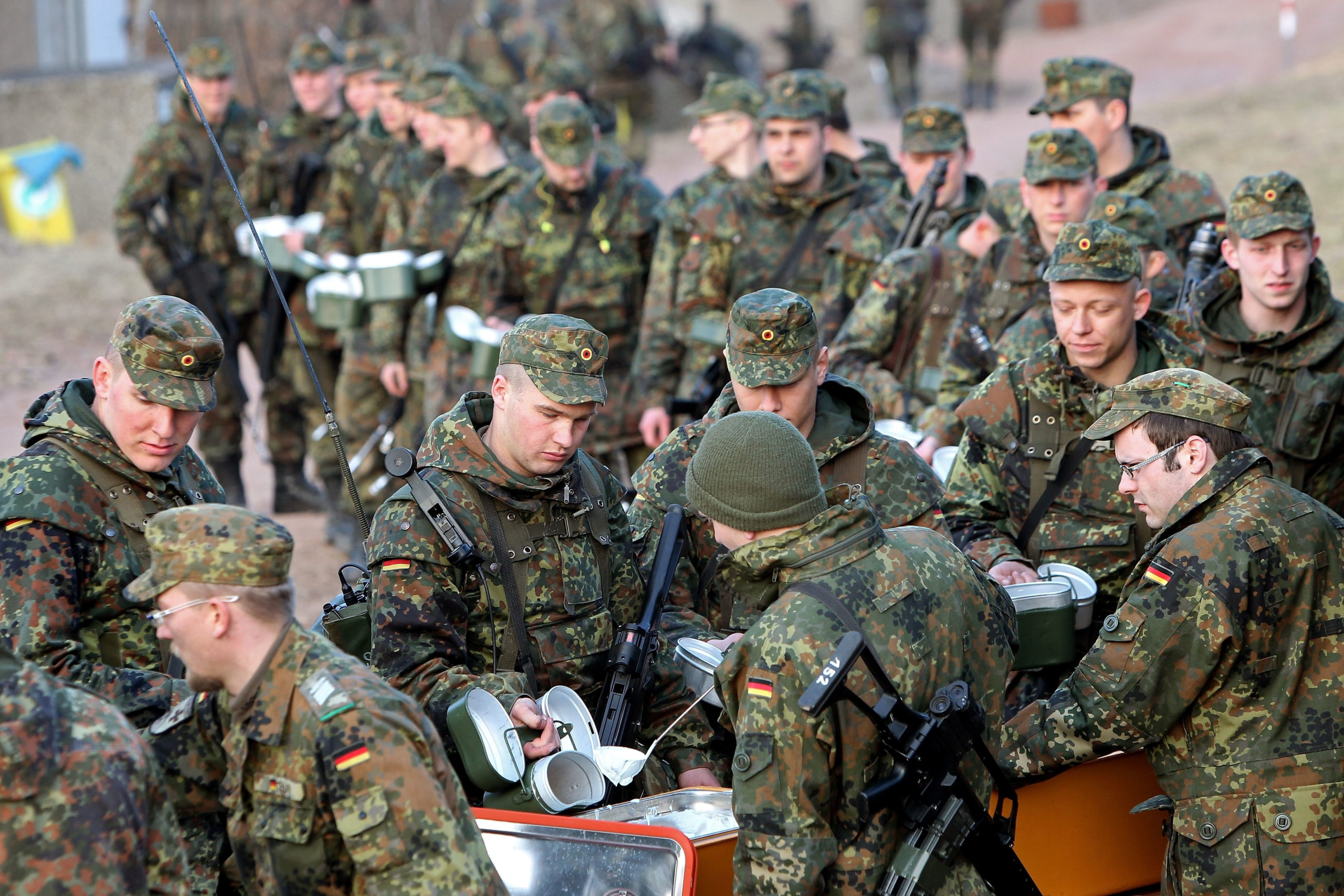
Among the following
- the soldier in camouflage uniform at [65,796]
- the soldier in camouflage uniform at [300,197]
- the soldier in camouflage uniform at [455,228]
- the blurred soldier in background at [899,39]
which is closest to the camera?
the soldier in camouflage uniform at [65,796]

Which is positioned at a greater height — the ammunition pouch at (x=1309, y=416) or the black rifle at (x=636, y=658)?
the ammunition pouch at (x=1309, y=416)

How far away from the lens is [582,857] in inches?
152

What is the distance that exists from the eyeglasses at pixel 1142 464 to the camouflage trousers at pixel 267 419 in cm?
720

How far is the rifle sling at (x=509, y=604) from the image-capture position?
15.0 ft

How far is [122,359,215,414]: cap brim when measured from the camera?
14.2 ft

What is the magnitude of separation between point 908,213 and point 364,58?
557cm

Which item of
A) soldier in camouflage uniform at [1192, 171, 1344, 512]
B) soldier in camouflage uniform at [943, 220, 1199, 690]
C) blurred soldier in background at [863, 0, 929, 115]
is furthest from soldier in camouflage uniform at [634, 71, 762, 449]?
blurred soldier in background at [863, 0, 929, 115]

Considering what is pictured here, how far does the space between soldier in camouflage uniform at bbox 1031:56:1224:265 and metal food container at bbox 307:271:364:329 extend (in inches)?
171

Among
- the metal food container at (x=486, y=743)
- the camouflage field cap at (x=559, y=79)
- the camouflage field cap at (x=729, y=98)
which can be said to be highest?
the camouflage field cap at (x=729, y=98)

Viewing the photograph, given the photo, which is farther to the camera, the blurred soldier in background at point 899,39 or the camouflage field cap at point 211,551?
the blurred soldier in background at point 899,39

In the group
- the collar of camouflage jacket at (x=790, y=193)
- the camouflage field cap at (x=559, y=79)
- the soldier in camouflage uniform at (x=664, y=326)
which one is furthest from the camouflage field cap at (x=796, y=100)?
the camouflage field cap at (x=559, y=79)

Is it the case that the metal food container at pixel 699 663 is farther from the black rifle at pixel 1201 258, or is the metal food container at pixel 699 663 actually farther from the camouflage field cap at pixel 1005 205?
the camouflage field cap at pixel 1005 205

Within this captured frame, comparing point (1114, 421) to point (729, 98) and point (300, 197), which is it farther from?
point (300, 197)

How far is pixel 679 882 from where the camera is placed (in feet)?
12.4
